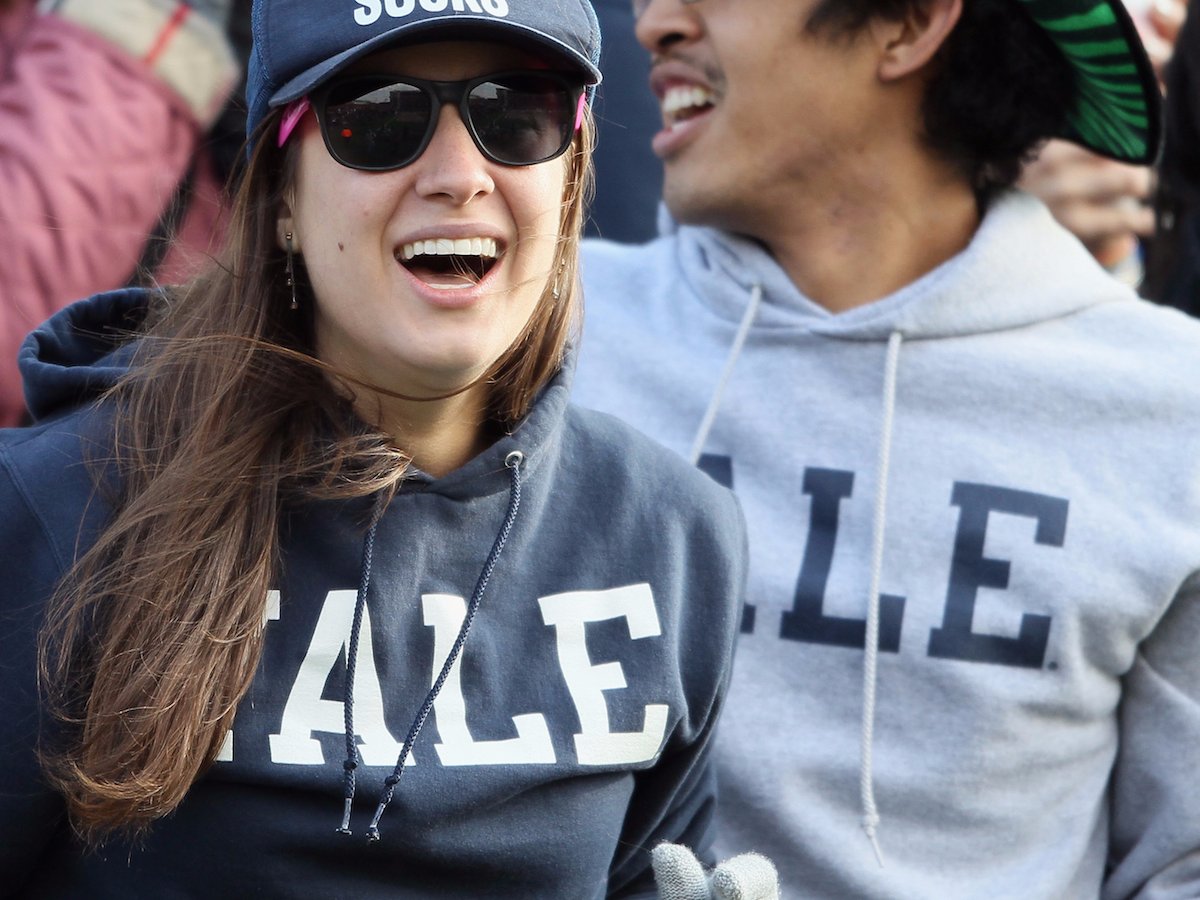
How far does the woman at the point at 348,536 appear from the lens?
4.73 ft

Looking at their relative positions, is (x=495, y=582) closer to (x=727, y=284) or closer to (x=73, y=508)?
(x=73, y=508)

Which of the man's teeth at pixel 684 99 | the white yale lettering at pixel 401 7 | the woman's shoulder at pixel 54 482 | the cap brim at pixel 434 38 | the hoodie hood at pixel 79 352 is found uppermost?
the white yale lettering at pixel 401 7

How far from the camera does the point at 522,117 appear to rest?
1513mm

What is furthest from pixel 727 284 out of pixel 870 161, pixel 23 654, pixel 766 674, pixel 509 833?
pixel 23 654

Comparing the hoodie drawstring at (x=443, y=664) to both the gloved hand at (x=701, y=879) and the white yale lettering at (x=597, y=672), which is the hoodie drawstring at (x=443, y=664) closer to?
the white yale lettering at (x=597, y=672)

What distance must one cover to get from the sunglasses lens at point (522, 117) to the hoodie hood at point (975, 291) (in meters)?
0.98

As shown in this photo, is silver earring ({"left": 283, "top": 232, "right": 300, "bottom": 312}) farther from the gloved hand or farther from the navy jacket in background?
the navy jacket in background

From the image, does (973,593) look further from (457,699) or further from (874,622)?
(457,699)

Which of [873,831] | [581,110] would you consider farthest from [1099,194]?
[581,110]

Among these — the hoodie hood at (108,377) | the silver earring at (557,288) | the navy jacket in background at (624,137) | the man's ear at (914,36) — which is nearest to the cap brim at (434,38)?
the silver earring at (557,288)

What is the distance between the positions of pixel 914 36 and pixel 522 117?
129cm

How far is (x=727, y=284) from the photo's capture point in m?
2.54

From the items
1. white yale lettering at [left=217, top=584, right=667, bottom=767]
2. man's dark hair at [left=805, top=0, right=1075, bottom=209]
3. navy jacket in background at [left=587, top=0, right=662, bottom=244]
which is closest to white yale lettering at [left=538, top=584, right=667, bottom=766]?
white yale lettering at [left=217, top=584, right=667, bottom=767]

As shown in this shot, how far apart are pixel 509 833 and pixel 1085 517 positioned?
1087 millimetres
